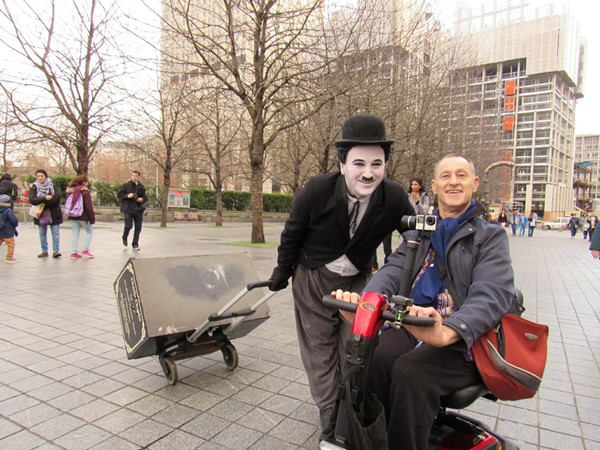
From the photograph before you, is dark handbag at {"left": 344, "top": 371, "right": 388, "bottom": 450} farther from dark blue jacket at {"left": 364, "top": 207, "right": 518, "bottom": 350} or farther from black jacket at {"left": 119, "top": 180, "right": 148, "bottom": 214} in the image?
black jacket at {"left": 119, "top": 180, "right": 148, "bottom": 214}

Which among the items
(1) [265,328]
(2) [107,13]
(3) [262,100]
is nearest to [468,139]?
(3) [262,100]

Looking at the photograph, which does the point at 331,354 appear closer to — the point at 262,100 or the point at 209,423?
the point at 209,423

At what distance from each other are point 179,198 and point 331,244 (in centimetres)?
2485

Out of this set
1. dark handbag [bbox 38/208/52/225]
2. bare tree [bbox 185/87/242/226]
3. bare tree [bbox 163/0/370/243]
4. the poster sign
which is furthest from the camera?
the poster sign

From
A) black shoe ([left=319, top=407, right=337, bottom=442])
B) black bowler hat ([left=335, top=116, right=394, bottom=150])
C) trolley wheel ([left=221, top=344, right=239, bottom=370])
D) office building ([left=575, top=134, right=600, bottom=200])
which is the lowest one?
trolley wheel ([left=221, top=344, right=239, bottom=370])

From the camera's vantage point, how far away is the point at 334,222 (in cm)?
247

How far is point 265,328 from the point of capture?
192 inches

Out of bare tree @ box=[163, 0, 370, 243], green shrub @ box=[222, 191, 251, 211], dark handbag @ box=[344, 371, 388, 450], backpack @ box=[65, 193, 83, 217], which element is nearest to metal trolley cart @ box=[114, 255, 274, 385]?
dark handbag @ box=[344, 371, 388, 450]

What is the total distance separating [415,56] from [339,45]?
4.20 meters

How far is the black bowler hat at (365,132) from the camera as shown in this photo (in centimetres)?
226

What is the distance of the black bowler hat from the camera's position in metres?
2.26

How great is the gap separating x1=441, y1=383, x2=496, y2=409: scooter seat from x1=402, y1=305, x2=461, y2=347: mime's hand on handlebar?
245mm

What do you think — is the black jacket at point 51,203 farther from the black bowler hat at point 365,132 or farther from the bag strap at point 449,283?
the bag strap at point 449,283

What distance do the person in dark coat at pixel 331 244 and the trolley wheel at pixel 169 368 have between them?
1.17 m
